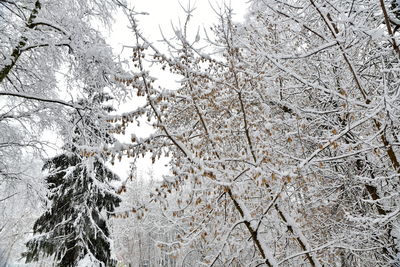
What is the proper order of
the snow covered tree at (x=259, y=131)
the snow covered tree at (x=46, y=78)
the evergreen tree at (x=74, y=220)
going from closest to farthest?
1. the snow covered tree at (x=259, y=131)
2. the snow covered tree at (x=46, y=78)
3. the evergreen tree at (x=74, y=220)

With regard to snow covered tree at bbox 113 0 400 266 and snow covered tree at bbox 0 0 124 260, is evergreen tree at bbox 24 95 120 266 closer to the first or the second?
snow covered tree at bbox 0 0 124 260

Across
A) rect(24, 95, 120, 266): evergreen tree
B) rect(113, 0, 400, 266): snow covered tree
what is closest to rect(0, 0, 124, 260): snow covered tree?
rect(113, 0, 400, 266): snow covered tree

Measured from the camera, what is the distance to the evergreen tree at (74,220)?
353 inches

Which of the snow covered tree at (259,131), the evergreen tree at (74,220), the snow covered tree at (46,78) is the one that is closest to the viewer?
the snow covered tree at (259,131)

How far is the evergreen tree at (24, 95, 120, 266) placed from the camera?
8.96 metres

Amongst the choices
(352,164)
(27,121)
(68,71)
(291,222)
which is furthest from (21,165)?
(352,164)

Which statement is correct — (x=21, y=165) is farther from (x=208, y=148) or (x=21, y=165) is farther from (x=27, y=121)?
(x=208, y=148)

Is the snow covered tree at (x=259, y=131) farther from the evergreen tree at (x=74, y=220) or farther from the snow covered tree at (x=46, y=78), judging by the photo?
the evergreen tree at (x=74, y=220)

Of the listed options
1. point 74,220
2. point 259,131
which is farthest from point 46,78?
point 74,220

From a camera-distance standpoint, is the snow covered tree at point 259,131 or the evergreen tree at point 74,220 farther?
the evergreen tree at point 74,220

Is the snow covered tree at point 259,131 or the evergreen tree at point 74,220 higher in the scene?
the evergreen tree at point 74,220

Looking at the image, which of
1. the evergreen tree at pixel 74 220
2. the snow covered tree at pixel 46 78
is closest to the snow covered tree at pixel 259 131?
the snow covered tree at pixel 46 78

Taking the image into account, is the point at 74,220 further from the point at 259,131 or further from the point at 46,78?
the point at 259,131

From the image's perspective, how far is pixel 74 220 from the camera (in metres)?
9.54
